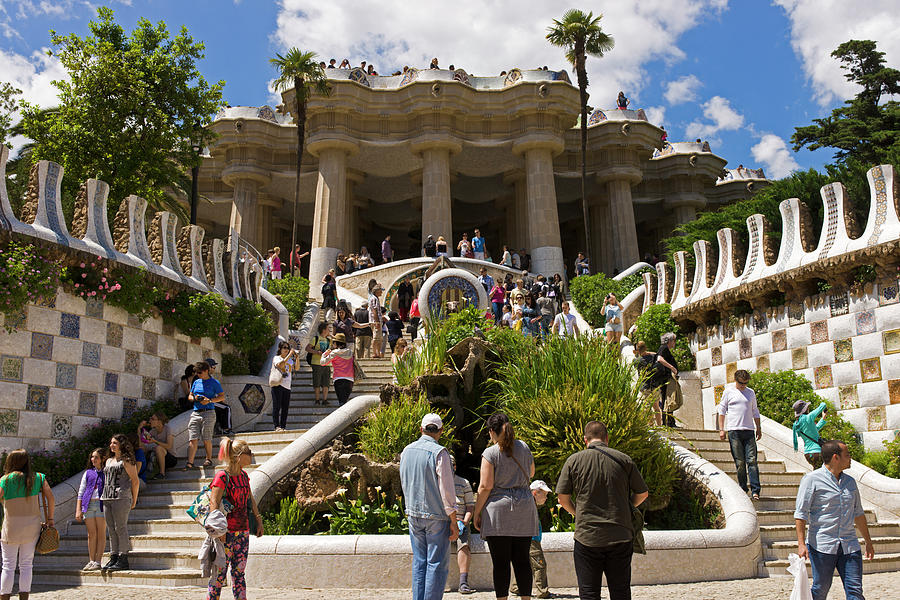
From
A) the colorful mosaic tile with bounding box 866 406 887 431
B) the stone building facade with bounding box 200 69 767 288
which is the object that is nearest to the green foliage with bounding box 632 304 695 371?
the colorful mosaic tile with bounding box 866 406 887 431

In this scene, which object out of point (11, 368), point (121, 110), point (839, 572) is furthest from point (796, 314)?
point (121, 110)

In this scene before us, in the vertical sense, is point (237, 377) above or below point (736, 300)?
below

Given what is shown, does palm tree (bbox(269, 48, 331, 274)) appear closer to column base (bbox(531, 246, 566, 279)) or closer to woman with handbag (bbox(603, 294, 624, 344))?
column base (bbox(531, 246, 566, 279))

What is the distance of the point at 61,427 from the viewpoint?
11.0 meters

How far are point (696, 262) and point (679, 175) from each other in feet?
79.6

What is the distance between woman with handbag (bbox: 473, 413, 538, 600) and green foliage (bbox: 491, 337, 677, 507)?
119 inches

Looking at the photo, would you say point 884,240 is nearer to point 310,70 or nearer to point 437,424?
point 437,424

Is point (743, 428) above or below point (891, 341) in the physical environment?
below

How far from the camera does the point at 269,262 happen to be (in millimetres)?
26438

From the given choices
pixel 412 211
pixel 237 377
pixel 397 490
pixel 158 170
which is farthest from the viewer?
pixel 412 211

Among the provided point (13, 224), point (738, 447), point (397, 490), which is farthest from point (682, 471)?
point (13, 224)

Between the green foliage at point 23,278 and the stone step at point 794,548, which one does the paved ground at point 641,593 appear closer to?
the stone step at point 794,548

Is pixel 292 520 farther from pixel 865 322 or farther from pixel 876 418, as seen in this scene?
pixel 865 322

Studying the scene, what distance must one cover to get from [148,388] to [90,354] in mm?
1407
